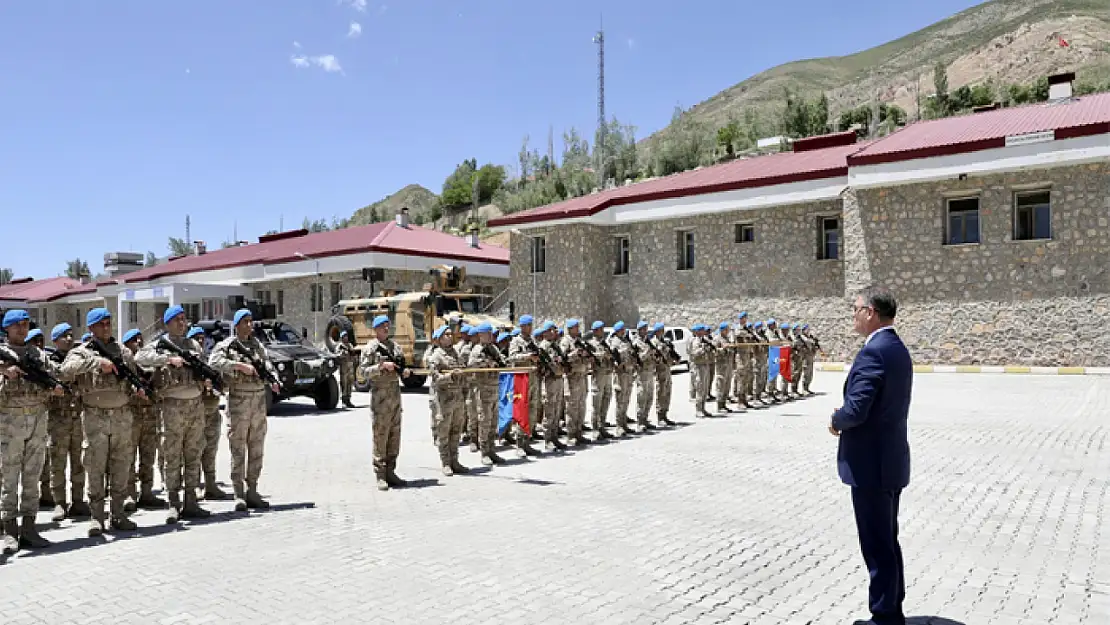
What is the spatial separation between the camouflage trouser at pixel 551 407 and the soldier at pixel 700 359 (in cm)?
411

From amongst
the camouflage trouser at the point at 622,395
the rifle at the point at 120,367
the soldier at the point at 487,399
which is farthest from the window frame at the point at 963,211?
A: the rifle at the point at 120,367

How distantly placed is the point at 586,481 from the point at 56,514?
5.06m

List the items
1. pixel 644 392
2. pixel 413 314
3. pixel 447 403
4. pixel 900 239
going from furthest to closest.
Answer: pixel 900 239, pixel 413 314, pixel 644 392, pixel 447 403

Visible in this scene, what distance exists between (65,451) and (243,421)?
1.60m

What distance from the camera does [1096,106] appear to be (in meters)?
22.3

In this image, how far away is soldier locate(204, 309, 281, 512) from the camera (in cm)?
743

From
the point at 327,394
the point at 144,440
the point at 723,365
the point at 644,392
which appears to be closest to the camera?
the point at 144,440

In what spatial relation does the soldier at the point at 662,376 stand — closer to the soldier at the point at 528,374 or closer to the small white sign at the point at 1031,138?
the soldier at the point at 528,374

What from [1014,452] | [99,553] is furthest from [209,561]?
[1014,452]

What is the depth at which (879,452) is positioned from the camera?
412 cm

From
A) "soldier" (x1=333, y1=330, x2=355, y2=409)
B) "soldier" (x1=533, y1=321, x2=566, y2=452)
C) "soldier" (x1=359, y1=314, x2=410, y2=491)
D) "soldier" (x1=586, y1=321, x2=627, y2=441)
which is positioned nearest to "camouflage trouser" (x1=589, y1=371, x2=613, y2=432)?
"soldier" (x1=586, y1=321, x2=627, y2=441)

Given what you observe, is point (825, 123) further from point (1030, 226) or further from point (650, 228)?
point (1030, 226)

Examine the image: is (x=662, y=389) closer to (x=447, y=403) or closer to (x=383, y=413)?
(x=447, y=403)

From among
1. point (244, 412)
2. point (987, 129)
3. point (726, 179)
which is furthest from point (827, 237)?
point (244, 412)
